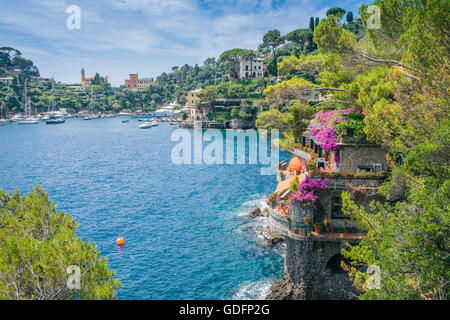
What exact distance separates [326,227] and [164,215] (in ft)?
72.5

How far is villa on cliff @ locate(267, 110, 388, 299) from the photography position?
19.8 metres

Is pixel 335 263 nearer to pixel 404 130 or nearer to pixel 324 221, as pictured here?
pixel 324 221

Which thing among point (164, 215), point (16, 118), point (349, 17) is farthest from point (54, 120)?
point (349, 17)

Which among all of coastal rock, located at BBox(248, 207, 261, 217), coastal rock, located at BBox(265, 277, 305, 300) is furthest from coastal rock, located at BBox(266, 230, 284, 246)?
coastal rock, located at BBox(265, 277, 305, 300)

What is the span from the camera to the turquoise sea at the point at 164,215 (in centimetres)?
2488

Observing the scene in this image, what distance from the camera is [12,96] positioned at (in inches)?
6186

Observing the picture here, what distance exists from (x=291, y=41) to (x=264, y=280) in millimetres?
133393

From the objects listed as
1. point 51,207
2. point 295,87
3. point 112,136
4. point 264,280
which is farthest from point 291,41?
point 51,207

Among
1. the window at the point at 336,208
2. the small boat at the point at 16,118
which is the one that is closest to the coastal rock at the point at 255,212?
the window at the point at 336,208

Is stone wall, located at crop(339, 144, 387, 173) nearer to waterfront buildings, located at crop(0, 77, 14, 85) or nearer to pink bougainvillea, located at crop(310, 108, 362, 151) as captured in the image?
pink bougainvillea, located at crop(310, 108, 362, 151)

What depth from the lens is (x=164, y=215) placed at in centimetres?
3778

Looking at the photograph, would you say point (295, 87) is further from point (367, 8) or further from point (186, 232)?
point (186, 232)

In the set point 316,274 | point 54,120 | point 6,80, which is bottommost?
point 316,274

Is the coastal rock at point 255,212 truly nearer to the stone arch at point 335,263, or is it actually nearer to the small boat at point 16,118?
the stone arch at point 335,263
